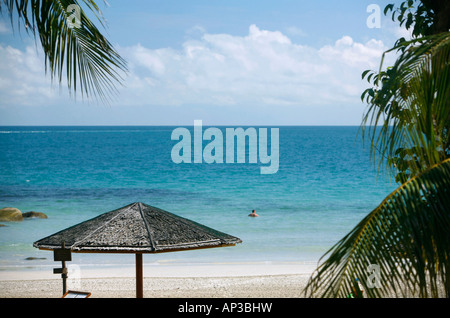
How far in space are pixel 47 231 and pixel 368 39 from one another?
39362 mm

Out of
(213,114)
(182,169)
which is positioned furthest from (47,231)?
(213,114)

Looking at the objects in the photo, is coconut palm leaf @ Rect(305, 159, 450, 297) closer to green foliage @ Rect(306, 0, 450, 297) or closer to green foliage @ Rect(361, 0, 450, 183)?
green foliage @ Rect(306, 0, 450, 297)

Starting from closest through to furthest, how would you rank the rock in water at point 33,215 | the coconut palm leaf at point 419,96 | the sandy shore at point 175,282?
1. the coconut palm leaf at point 419,96
2. the sandy shore at point 175,282
3. the rock in water at point 33,215

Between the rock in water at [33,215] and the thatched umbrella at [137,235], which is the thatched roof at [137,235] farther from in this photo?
the rock in water at [33,215]

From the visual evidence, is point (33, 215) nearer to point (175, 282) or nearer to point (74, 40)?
point (175, 282)

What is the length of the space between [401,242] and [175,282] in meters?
8.24

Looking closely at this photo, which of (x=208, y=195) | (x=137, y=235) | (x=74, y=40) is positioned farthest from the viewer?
(x=208, y=195)

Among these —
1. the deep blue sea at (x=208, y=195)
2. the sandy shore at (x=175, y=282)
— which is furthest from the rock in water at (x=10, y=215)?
the sandy shore at (x=175, y=282)

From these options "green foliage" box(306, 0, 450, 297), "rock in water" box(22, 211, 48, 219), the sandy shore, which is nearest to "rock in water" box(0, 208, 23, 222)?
"rock in water" box(22, 211, 48, 219)

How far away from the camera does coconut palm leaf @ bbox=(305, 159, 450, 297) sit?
299 cm

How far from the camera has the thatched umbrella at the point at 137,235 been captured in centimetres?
546

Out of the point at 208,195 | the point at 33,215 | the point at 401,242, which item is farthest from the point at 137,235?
the point at 208,195

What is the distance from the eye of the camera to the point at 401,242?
304 centimetres

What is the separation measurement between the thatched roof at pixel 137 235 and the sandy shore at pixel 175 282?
3.85 meters
